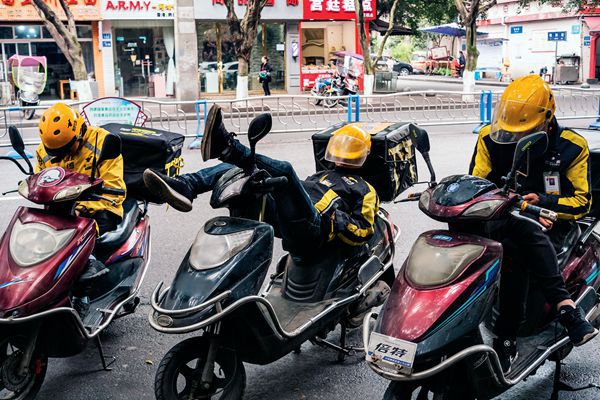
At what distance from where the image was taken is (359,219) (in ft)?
14.4

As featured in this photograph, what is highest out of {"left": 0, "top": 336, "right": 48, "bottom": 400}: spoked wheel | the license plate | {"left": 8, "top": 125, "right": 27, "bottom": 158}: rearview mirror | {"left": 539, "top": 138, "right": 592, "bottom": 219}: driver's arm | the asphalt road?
{"left": 8, "top": 125, "right": 27, "bottom": 158}: rearview mirror

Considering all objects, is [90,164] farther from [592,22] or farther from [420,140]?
[592,22]

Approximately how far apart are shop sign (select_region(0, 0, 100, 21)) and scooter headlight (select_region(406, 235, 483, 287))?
22751 mm

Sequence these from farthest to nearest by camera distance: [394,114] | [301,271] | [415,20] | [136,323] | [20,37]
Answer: [415,20] < [20,37] < [394,114] < [136,323] < [301,271]

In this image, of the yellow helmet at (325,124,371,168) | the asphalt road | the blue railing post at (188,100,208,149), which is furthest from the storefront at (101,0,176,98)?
the yellow helmet at (325,124,371,168)

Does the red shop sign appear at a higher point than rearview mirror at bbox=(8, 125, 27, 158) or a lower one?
higher

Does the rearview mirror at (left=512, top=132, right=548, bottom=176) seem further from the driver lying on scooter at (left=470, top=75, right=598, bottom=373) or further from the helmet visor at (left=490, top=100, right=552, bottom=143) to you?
the helmet visor at (left=490, top=100, right=552, bottom=143)

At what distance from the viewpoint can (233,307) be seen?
11.2ft

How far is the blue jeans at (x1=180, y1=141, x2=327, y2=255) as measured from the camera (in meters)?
3.61

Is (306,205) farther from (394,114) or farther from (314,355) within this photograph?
(394,114)

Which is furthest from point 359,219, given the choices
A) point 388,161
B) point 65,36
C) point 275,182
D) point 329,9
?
point 329,9

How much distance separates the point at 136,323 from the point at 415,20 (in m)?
31.2

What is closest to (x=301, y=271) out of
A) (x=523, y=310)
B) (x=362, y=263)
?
(x=362, y=263)

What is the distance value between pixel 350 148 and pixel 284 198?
0.94 m
